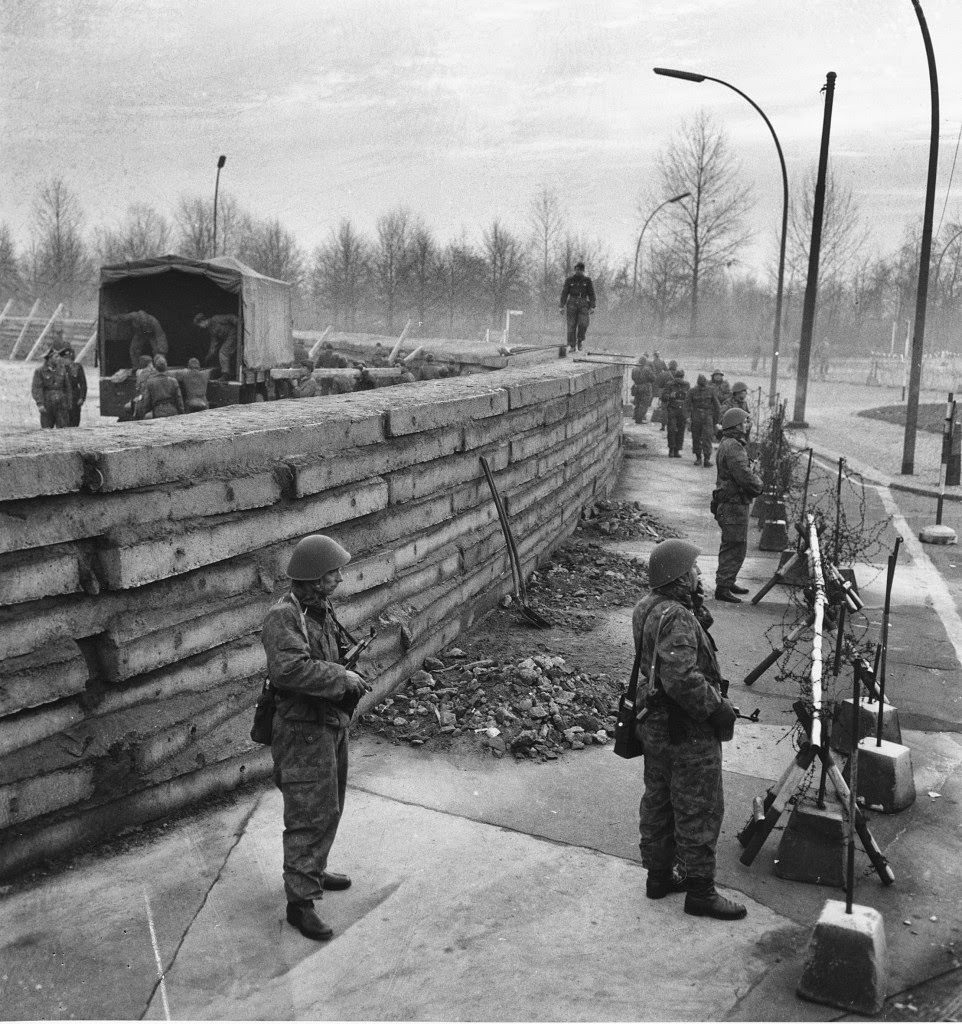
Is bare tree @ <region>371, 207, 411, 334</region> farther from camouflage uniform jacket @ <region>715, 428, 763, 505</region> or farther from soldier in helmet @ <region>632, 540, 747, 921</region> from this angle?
soldier in helmet @ <region>632, 540, 747, 921</region>

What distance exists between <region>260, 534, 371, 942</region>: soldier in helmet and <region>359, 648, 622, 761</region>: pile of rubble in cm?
198

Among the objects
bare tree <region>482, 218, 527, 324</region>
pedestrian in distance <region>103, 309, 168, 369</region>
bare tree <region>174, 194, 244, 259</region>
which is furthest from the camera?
bare tree <region>482, 218, 527, 324</region>

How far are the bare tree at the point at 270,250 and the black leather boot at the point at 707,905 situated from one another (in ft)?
183

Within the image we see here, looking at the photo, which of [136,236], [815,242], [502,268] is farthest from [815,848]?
[136,236]

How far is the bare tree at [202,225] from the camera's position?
195 ft

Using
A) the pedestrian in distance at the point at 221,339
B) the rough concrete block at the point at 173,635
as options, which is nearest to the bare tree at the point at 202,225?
the pedestrian in distance at the point at 221,339

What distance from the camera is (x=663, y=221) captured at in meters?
59.8

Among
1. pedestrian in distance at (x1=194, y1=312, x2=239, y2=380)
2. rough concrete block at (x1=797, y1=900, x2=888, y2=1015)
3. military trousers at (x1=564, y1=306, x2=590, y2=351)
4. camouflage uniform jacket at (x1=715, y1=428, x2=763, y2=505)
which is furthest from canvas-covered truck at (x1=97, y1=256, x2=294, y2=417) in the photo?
rough concrete block at (x1=797, y1=900, x2=888, y2=1015)

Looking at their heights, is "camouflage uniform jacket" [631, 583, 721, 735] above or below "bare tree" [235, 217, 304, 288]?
below

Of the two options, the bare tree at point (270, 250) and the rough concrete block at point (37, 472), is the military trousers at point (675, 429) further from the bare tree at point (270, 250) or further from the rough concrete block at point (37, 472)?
the bare tree at point (270, 250)

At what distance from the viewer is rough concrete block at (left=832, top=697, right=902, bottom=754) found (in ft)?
20.0

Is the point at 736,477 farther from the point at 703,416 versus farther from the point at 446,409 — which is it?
the point at 703,416

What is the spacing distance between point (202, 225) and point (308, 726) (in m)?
60.1

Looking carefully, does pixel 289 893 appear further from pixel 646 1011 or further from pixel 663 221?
pixel 663 221
